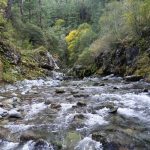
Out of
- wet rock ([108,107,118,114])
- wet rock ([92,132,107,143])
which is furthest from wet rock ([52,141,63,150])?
wet rock ([108,107,118,114])

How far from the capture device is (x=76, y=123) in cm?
1242

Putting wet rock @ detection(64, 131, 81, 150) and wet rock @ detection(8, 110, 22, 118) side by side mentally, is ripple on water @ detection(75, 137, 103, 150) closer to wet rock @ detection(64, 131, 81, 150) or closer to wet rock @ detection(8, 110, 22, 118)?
wet rock @ detection(64, 131, 81, 150)

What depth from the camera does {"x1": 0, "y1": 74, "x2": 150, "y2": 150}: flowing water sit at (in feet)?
33.5

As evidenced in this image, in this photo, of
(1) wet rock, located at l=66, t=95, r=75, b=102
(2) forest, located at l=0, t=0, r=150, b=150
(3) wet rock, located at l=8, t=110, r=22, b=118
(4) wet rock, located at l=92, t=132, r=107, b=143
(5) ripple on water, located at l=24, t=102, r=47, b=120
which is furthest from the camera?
(1) wet rock, located at l=66, t=95, r=75, b=102

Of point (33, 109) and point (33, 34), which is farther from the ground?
point (33, 109)

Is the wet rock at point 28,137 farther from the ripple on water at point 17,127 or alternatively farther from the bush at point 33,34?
the bush at point 33,34

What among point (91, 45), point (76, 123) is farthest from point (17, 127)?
point (91, 45)

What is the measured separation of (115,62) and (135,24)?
19.6ft

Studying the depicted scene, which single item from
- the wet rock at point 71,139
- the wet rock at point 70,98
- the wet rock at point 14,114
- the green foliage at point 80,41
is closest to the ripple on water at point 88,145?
the wet rock at point 71,139

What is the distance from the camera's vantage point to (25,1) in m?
63.0

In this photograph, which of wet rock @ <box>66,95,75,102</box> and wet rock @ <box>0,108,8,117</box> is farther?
wet rock @ <box>66,95,75,102</box>

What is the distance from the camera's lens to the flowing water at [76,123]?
33.5 feet

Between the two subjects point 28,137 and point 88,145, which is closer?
point 88,145

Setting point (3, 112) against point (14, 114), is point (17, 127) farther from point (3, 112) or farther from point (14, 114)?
point (3, 112)
